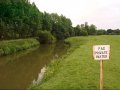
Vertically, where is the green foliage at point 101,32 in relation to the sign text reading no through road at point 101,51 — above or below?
below

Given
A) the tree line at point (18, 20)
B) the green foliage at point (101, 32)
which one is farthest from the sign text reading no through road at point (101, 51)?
the green foliage at point (101, 32)

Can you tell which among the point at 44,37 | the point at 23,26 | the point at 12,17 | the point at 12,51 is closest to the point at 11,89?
the point at 12,51

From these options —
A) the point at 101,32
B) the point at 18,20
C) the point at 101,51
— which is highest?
the point at 18,20

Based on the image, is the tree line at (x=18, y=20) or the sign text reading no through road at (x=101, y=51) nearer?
the sign text reading no through road at (x=101, y=51)

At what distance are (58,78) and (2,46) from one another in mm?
27071

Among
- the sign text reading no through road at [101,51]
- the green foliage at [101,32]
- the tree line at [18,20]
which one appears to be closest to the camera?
the sign text reading no through road at [101,51]

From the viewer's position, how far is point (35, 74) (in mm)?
27375

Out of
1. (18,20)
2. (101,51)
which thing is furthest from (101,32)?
(101,51)

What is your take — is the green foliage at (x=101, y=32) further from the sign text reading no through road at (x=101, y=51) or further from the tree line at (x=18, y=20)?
the sign text reading no through road at (x=101, y=51)

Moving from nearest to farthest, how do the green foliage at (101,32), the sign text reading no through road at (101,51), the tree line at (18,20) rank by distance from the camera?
1. the sign text reading no through road at (101,51)
2. the tree line at (18,20)
3. the green foliage at (101,32)

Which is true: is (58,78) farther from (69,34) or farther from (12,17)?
(69,34)

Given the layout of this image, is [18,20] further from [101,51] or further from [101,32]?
[101,32]

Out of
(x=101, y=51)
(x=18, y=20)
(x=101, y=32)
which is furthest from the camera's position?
(x=101, y=32)

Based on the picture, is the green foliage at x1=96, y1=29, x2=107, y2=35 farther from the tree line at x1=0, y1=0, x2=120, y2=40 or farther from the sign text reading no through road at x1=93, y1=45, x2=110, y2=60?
the sign text reading no through road at x1=93, y1=45, x2=110, y2=60
